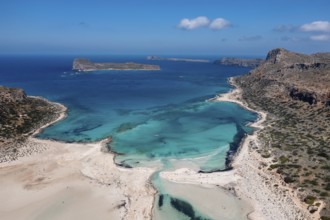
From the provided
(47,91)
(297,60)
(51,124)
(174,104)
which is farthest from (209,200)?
(297,60)

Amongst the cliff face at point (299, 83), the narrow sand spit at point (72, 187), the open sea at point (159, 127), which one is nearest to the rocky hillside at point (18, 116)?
the open sea at point (159, 127)

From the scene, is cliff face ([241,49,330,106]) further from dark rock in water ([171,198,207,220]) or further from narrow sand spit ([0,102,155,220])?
narrow sand spit ([0,102,155,220])

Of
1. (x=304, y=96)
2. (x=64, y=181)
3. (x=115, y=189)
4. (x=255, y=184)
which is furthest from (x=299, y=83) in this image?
(x=64, y=181)

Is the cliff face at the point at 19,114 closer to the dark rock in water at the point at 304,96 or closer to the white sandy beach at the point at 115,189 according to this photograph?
the white sandy beach at the point at 115,189

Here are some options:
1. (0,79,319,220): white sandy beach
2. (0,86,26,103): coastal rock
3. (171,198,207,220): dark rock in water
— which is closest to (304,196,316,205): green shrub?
(0,79,319,220): white sandy beach

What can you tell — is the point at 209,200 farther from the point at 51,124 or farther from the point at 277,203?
the point at 51,124

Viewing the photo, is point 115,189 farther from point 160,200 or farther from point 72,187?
point 160,200
